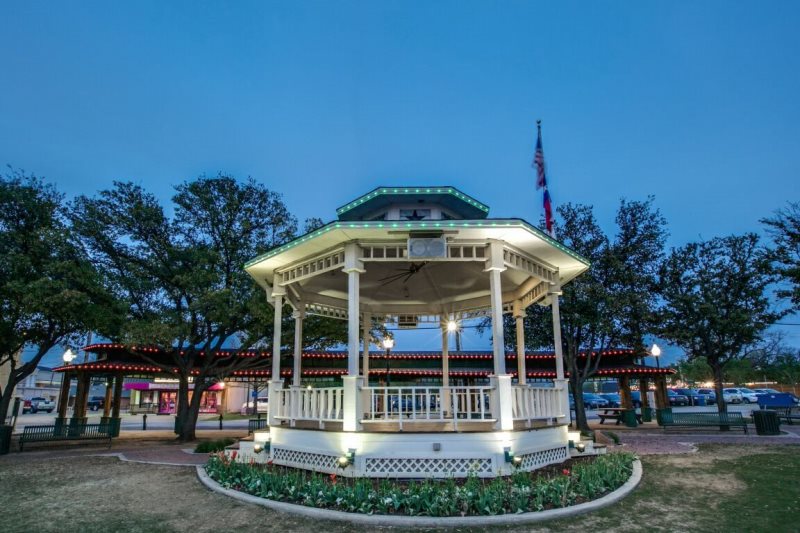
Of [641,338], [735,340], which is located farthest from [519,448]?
[735,340]

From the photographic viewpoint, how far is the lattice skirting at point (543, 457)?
933cm

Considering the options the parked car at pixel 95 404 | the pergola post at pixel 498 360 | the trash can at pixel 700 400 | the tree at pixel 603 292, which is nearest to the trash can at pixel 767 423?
the tree at pixel 603 292

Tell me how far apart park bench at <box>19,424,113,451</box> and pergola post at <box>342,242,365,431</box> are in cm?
1457

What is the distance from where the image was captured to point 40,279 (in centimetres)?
1606

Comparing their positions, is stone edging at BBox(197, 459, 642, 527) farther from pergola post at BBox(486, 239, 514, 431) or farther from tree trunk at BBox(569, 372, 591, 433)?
tree trunk at BBox(569, 372, 591, 433)

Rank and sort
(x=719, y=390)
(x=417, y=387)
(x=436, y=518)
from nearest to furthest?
(x=436, y=518) → (x=417, y=387) → (x=719, y=390)

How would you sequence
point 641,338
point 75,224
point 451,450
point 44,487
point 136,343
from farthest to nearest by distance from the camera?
point 641,338 → point 75,224 → point 136,343 → point 44,487 → point 451,450

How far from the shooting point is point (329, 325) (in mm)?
19781

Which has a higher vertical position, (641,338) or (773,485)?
(641,338)

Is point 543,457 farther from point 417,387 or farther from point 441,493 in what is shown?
point 441,493

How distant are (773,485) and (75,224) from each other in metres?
22.9

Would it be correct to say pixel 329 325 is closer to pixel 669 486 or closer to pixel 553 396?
pixel 553 396

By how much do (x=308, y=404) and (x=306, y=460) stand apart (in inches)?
44.6

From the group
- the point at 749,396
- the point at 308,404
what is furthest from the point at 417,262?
the point at 749,396
